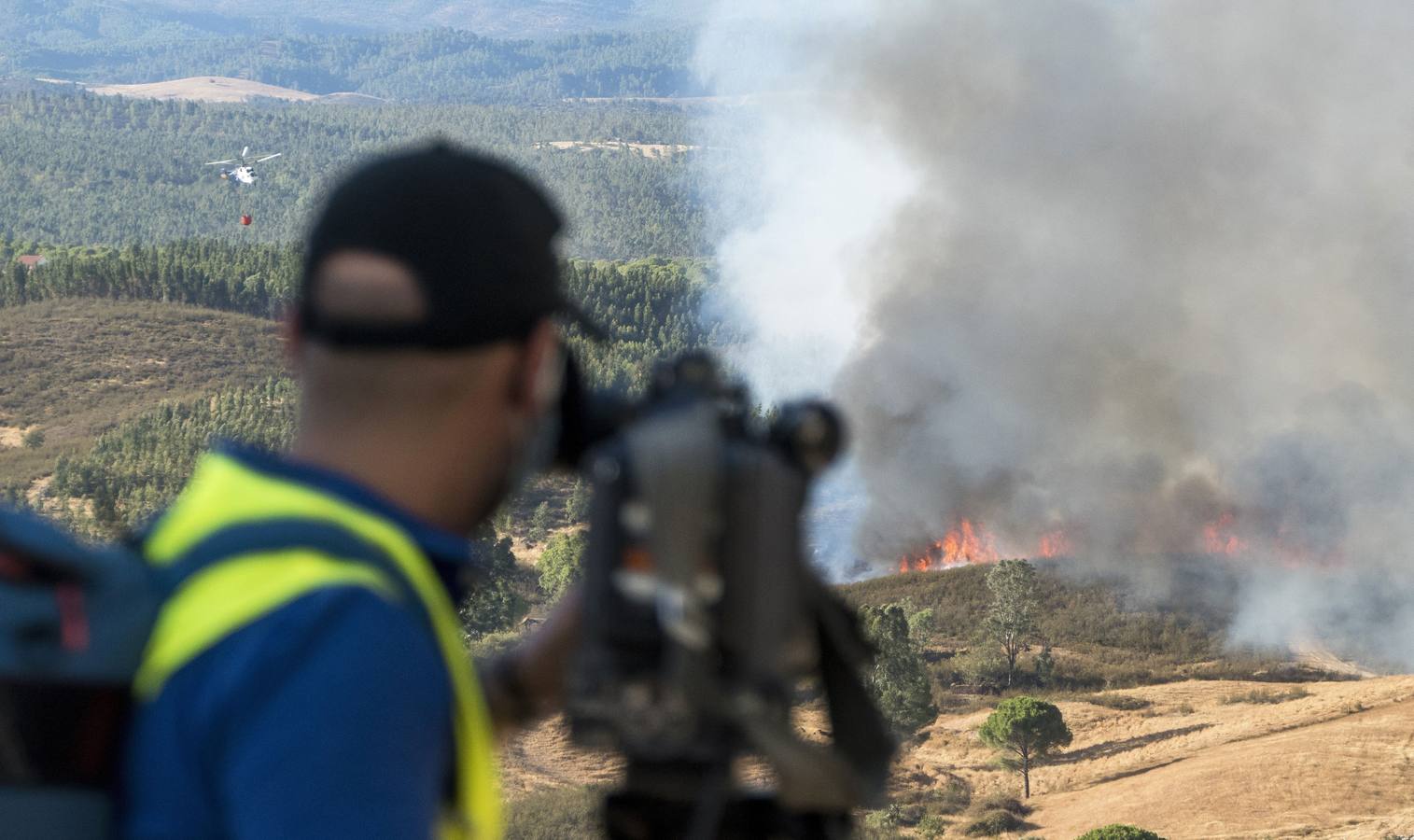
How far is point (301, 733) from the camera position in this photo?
1528 mm

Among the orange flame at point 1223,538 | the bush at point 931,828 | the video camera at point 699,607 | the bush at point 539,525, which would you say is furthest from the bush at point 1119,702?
the video camera at point 699,607

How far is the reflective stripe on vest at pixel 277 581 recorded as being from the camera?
1620 millimetres

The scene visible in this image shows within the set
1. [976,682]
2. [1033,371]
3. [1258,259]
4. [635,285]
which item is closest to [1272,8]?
[1258,259]

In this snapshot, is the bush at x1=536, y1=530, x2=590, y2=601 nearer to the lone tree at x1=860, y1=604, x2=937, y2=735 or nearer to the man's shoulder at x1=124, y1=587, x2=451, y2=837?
the lone tree at x1=860, y1=604, x2=937, y2=735

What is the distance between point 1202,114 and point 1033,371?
13.5 meters

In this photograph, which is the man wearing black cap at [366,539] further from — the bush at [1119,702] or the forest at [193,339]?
the forest at [193,339]

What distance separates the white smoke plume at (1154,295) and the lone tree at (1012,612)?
35.1ft

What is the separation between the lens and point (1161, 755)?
29.2 metres

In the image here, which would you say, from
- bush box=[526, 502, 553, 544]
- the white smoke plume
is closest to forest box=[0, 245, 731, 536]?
bush box=[526, 502, 553, 544]

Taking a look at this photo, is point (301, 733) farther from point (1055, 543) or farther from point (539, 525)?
point (1055, 543)

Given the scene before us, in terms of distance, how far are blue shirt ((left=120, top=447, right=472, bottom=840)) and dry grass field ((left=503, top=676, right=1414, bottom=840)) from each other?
24760 millimetres

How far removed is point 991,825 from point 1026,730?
276 centimetres

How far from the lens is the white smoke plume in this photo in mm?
55406

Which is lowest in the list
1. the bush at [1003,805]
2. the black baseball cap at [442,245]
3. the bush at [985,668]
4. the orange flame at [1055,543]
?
the bush at [1003,805]
